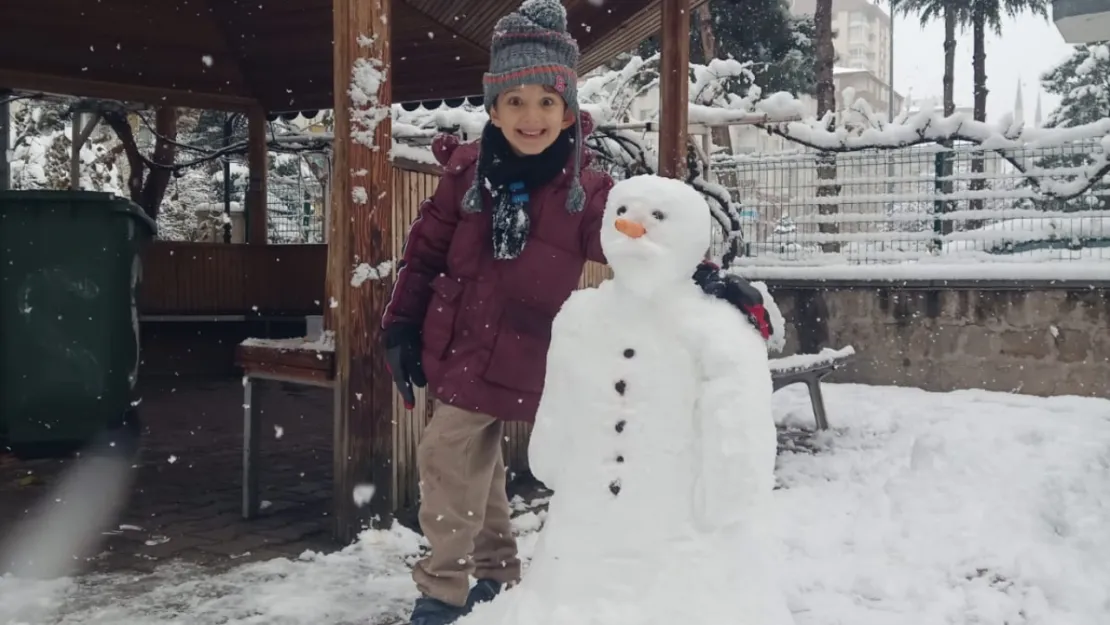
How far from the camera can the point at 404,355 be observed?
9.45 feet

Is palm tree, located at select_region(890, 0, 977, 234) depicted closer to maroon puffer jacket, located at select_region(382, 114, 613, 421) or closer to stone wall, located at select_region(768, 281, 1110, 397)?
stone wall, located at select_region(768, 281, 1110, 397)

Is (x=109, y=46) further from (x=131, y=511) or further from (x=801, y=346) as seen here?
(x=801, y=346)

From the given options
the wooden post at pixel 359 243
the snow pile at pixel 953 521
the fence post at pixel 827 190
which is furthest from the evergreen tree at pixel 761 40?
the wooden post at pixel 359 243

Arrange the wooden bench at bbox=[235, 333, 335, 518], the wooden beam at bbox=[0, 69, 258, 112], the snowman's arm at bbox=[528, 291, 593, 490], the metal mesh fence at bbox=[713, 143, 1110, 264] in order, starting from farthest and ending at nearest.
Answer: the metal mesh fence at bbox=[713, 143, 1110, 264]
the wooden beam at bbox=[0, 69, 258, 112]
the wooden bench at bbox=[235, 333, 335, 518]
the snowman's arm at bbox=[528, 291, 593, 490]

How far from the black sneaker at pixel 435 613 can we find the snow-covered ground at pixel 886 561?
1.14 feet

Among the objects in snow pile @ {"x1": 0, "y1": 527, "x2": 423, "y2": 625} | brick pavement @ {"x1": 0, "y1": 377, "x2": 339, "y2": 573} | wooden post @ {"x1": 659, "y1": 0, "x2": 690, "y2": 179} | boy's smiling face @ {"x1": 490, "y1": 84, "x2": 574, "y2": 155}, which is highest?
wooden post @ {"x1": 659, "y1": 0, "x2": 690, "y2": 179}

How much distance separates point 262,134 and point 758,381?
8.46 meters

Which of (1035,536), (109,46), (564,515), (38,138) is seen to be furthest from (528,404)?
(38,138)

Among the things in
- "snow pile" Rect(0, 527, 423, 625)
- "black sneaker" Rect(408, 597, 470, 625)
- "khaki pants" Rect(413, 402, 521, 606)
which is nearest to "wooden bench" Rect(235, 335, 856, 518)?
"snow pile" Rect(0, 527, 423, 625)

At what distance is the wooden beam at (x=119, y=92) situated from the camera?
791 cm

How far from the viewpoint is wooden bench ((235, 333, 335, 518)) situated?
376 cm

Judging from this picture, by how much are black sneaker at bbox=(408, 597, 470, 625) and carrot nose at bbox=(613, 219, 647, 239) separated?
124 centimetres

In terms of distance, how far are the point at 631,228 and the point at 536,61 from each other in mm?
702

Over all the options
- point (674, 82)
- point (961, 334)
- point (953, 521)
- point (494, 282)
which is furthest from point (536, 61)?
point (961, 334)
